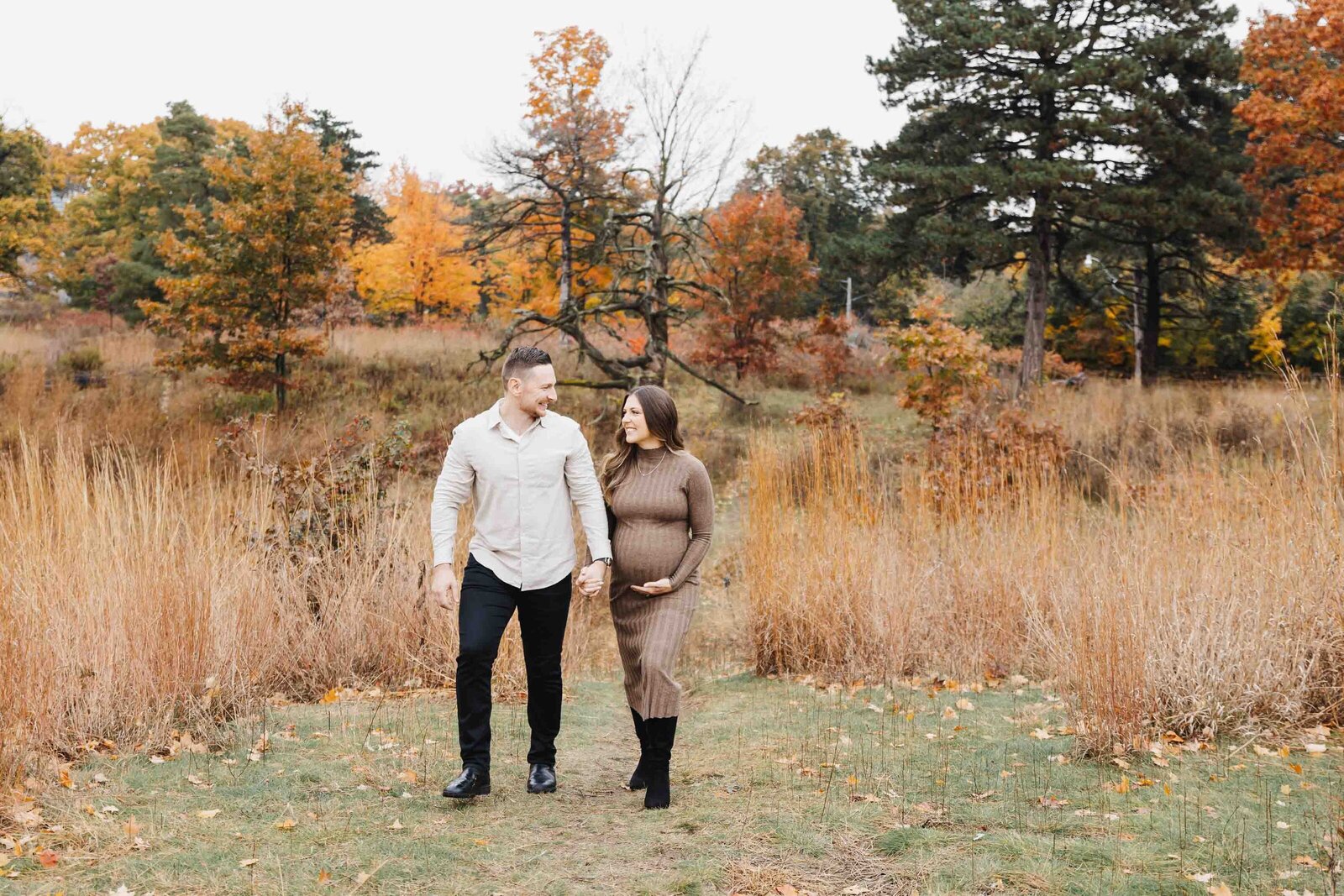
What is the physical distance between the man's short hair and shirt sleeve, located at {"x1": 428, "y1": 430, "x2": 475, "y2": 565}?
1.03ft

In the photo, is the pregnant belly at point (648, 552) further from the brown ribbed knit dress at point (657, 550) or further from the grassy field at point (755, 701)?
the grassy field at point (755, 701)

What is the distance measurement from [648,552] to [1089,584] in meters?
2.73

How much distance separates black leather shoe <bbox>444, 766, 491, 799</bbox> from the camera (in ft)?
12.6

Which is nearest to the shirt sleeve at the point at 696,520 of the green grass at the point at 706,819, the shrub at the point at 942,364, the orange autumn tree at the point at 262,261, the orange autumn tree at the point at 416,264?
the green grass at the point at 706,819

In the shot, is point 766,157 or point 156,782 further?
point 766,157

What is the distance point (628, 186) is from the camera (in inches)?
782

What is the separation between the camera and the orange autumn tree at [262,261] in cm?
1677

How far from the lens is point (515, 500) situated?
3.82 m

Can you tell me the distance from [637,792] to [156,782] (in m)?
1.90

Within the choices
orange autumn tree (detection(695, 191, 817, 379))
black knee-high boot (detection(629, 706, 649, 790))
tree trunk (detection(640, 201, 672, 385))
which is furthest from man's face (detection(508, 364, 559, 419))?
orange autumn tree (detection(695, 191, 817, 379))

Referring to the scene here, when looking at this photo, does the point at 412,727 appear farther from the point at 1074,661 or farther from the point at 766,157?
the point at 766,157

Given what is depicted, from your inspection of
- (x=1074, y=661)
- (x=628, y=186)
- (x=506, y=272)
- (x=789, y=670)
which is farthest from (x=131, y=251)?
(x=1074, y=661)

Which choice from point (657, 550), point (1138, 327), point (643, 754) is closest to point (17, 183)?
point (657, 550)

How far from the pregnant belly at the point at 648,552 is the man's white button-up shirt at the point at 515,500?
99mm
